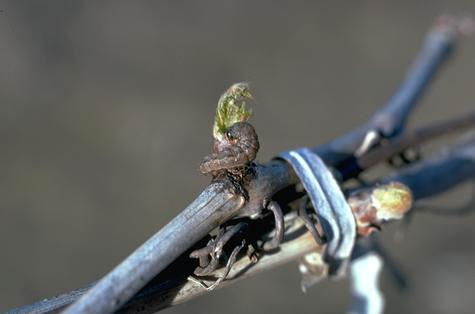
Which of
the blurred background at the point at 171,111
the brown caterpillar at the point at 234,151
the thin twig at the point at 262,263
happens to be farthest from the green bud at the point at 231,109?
the blurred background at the point at 171,111

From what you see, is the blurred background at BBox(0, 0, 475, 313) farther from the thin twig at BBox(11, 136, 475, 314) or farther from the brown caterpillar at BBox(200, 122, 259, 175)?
the brown caterpillar at BBox(200, 122, 259, 175)

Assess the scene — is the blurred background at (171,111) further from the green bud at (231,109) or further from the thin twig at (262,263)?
the green bud at (231,109)

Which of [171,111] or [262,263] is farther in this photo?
[171,111]

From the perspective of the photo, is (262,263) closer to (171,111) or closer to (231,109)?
(231,109)

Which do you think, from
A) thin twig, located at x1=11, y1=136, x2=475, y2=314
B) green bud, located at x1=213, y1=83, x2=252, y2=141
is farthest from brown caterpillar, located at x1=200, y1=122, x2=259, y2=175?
thin twig, located at x1=11, y1=136, x2=475, y2=314

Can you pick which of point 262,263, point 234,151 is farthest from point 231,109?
point 262,263

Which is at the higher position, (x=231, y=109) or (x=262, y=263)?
(x=231, y=109)
